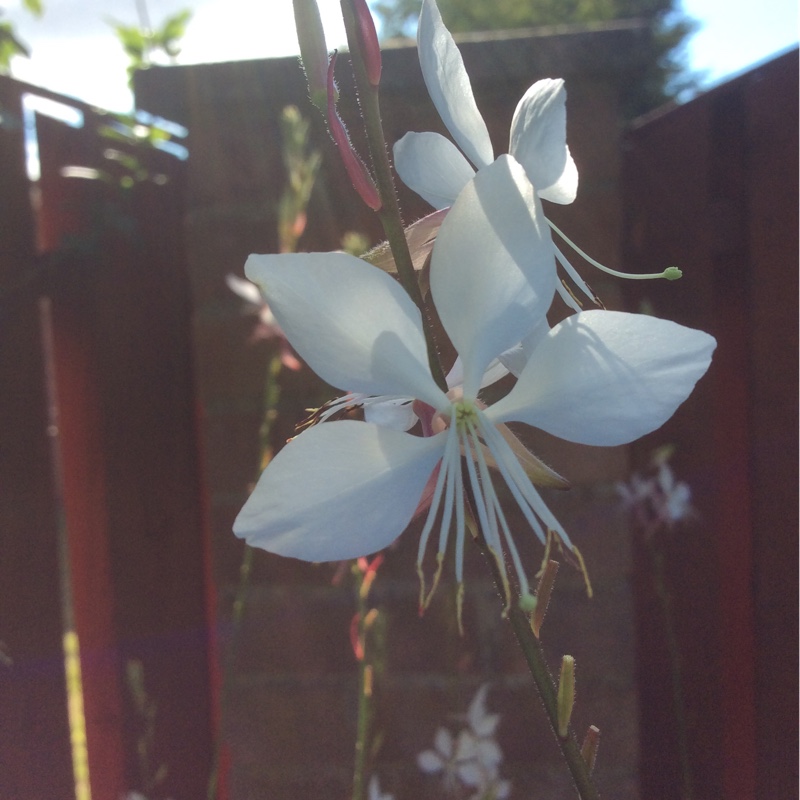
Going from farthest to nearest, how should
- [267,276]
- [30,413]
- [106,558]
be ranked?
1. [106,558]
2. [30,413]
3. [267,276]

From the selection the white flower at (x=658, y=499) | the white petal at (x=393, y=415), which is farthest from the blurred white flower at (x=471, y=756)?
the white petal at (x=393, y=415)

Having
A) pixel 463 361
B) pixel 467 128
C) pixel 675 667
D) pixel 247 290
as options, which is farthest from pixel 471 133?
pixel 675 667

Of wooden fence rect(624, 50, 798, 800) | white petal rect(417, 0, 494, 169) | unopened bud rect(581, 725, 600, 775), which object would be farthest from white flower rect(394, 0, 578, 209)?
wooden fence rect(624, 50, 798, 800)

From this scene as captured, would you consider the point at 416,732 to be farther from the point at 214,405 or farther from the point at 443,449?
the point at 443,449

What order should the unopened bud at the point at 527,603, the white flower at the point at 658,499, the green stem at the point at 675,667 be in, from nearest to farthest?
the unopened bud at the point at 527,603 → the green stem at the point at 675,667 → the white flower at the point at 658,499

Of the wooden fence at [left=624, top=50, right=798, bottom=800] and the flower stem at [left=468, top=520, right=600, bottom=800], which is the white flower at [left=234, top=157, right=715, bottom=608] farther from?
the wooden fence at [left=624, top=50, right=798, bottom=800]

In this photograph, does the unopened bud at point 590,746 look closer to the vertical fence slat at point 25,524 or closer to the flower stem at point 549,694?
the flower stem at point 549,694

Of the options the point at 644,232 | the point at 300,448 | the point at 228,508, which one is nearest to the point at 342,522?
the point at 300,448
